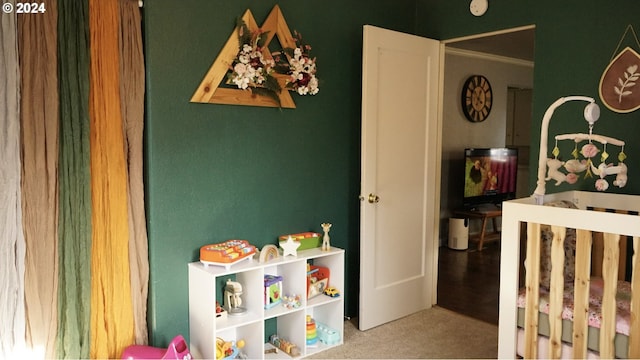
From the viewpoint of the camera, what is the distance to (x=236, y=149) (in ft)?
9.87

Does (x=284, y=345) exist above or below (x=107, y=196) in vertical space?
below

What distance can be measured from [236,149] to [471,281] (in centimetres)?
278

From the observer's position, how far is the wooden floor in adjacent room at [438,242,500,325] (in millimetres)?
3977

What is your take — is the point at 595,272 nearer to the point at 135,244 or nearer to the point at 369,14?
the point at 369,14

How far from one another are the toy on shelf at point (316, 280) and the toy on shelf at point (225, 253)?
1.62 feet

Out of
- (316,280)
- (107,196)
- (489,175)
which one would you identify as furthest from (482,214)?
(107,196)

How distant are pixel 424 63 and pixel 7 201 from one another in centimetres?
276

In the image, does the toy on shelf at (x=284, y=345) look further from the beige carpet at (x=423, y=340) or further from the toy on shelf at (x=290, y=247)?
the toy on shelf at (x=290, y=247)

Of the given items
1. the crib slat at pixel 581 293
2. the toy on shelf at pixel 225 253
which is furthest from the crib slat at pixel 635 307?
the toy on shelf at pixel 225 253

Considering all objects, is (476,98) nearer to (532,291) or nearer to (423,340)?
(423,340)

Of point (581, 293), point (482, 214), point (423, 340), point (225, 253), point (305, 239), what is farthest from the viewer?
point (482, 214)

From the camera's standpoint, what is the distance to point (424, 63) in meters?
3.73

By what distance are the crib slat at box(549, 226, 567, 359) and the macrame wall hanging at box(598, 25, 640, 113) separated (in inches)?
45.0

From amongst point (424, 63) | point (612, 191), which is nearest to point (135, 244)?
point (424, 63)
